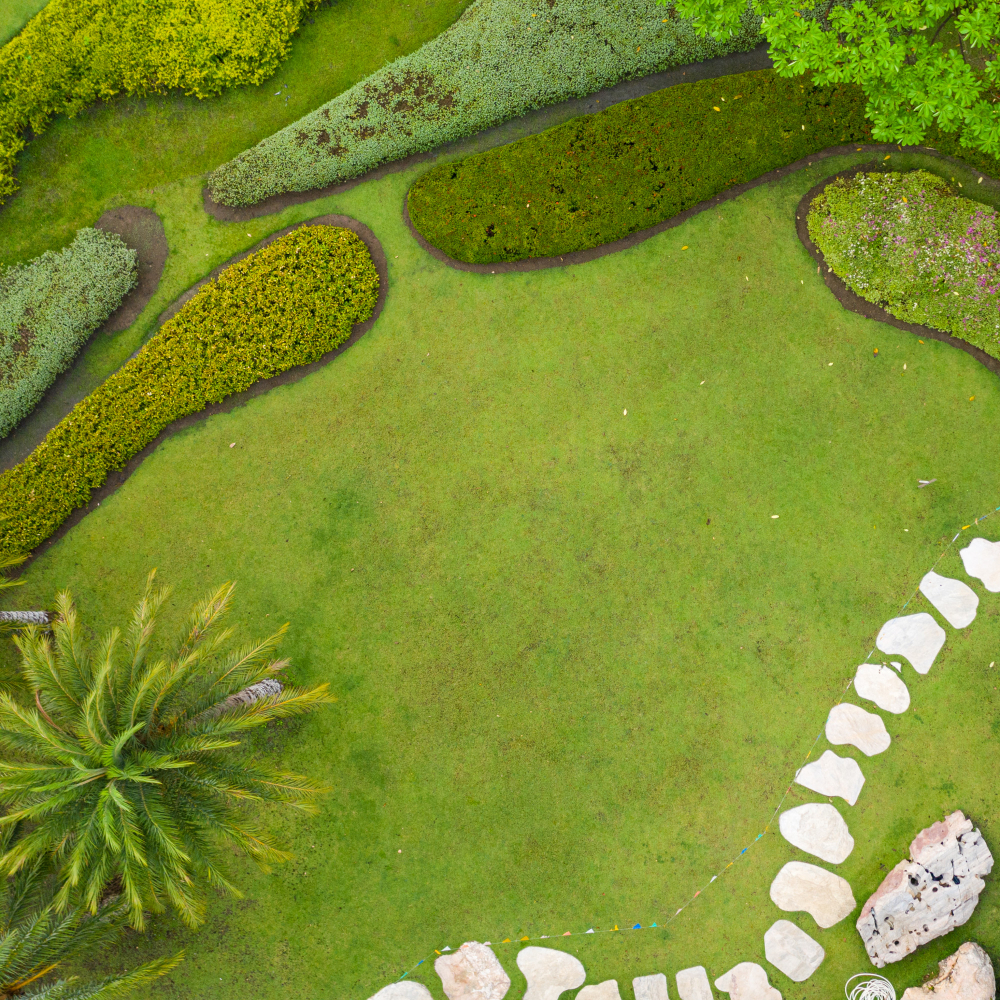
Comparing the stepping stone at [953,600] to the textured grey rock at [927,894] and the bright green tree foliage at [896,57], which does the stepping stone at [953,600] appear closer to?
the textured grey rock at [927,894]

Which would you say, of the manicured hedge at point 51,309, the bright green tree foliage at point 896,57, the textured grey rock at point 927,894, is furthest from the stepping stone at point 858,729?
the manicured hedge at point 51,309

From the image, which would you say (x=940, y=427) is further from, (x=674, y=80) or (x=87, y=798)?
(x=87, y=798)

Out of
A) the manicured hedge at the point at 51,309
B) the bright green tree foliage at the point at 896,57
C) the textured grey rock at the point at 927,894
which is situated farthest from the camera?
the manicured hedge at the point at 51,309

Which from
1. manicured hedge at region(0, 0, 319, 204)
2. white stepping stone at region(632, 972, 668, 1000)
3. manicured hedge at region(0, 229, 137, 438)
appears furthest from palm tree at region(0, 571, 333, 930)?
manicured hedge at region(0, 0, 319, 204)

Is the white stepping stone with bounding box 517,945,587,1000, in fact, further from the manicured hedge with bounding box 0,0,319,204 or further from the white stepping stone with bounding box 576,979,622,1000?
the manicured hedge with bounding box 0,0,319,204

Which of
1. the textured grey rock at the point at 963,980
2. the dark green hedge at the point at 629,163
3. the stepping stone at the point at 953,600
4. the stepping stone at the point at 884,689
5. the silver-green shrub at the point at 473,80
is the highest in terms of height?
the silver-green shrub at the point at 473,80

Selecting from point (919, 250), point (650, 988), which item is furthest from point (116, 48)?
point (650, 988)
